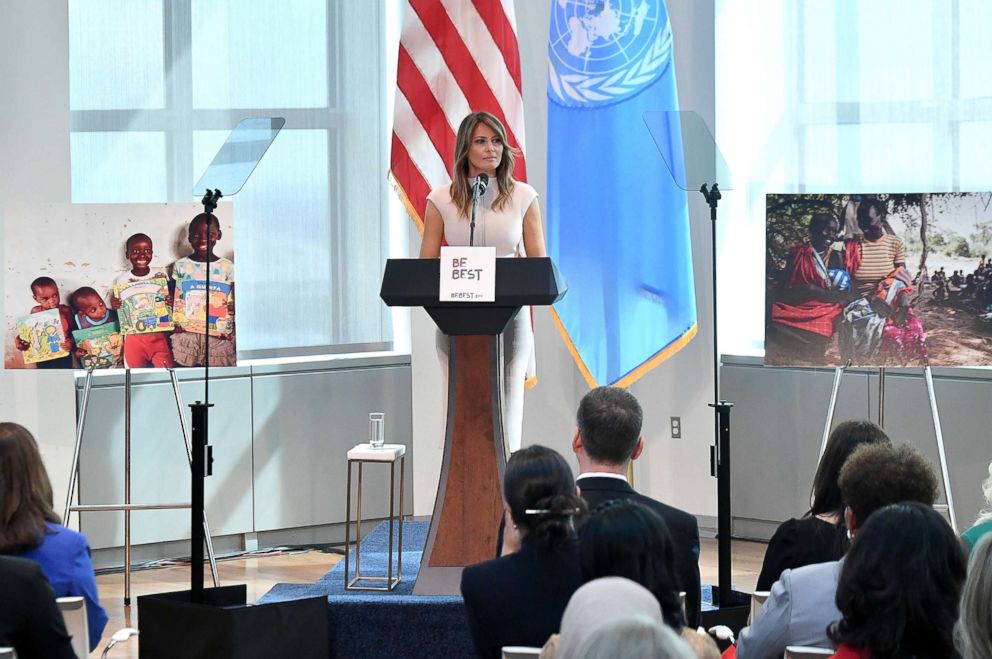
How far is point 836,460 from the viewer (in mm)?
2875

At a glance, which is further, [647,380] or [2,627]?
[647,380]

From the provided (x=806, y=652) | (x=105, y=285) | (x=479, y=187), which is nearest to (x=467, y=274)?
(x=479, y=187)

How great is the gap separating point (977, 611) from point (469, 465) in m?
2.21

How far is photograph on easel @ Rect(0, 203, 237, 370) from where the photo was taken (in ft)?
15.3

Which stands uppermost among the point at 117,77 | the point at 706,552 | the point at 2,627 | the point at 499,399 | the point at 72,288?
the point at 117,77

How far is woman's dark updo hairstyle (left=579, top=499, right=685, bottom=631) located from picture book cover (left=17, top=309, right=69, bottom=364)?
3.33m

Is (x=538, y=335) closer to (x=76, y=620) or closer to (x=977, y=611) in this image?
(x=76, y=620)

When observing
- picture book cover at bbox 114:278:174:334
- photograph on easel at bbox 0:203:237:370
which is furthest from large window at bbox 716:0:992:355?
picture book cover at bbox 114:278:174:334

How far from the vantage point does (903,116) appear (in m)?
5.55

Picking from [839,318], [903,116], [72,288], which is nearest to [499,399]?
[839,318]

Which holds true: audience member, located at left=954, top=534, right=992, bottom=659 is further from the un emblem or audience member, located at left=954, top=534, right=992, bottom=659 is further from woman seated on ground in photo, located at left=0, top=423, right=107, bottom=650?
the un emblem

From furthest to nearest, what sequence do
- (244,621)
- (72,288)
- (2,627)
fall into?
(72,288) < (244,621) < (2,627)

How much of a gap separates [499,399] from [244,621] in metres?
1.06

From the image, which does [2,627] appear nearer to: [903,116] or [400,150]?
[400,150]
